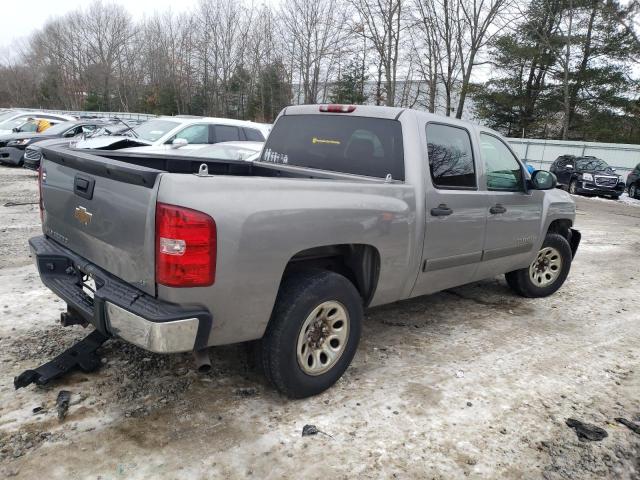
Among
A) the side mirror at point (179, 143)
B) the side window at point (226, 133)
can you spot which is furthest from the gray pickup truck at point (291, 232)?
the side window at point (226, 133)

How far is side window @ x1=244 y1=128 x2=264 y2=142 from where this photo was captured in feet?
38.0

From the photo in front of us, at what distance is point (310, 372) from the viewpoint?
3.12m

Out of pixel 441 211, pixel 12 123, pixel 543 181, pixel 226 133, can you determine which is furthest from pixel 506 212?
pixel 12 123

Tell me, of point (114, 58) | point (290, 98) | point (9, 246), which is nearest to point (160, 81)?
point (114, 58)

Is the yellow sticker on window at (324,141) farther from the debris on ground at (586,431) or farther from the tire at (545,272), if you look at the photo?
the tire at (545,272)

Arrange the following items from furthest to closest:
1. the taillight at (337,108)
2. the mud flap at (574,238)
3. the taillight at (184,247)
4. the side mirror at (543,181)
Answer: the mud flap at (574,238), the side mirror at (543,181), the taillight at (337,108), the taillight at (184,247)

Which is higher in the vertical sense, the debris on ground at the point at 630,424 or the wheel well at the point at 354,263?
the wheel well at the point at 354,263

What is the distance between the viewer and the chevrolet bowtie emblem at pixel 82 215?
290 cm

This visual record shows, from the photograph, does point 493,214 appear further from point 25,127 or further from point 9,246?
point 25,127

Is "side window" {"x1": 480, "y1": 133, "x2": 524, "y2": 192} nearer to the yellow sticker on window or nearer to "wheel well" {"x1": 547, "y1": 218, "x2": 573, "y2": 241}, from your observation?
"wheel well" {"x1": 547, "y1": 218, "x2": 573, "y2": 241}

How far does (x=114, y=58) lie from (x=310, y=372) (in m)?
59.5

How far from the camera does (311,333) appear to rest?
3.12 metres

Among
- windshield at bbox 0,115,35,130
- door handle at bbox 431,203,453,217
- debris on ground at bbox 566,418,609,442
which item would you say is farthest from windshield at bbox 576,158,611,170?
windshield at bbox 0,115,35,130

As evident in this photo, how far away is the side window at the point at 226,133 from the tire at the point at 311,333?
28.8 ft
